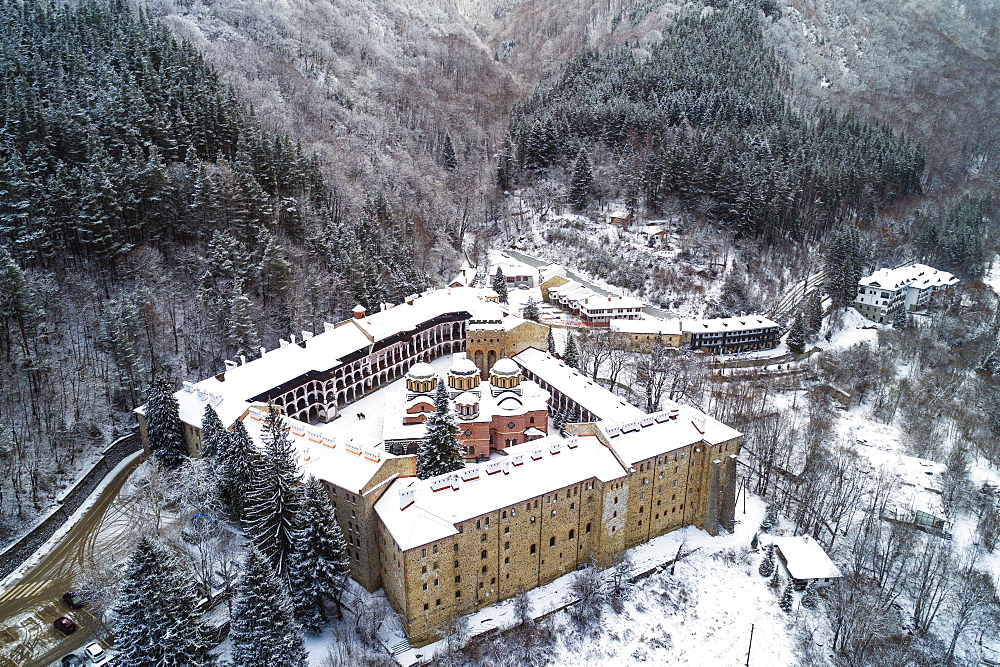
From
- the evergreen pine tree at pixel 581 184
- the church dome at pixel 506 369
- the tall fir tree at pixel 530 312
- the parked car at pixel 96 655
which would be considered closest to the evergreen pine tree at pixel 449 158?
the evergreen pine tree at pixel 581 184

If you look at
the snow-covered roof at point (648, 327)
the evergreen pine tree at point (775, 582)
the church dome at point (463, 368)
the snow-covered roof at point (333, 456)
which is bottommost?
the evergreen pine tree at point (775, 582)

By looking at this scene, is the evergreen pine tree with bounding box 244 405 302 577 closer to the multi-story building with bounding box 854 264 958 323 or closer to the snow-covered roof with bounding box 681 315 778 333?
the snow-covered roof with bounding box 681 315 778 333

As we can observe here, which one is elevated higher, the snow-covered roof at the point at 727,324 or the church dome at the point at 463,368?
the church dome at the point at 463,368

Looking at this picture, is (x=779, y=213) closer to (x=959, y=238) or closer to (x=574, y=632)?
(x=959, y=238)

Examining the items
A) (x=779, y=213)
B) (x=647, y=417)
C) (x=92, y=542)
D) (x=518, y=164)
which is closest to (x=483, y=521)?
(x=647, y=417)

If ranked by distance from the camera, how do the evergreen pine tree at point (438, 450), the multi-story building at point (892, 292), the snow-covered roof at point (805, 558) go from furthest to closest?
the multi-story building at point (892, 292)
the snow-covered roof at point (805, 558)
the evergreen pine tree at point (438, 450)

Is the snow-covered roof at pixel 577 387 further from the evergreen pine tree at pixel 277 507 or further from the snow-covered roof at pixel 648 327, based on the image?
the evergreen pine tree at pixel 277 507
